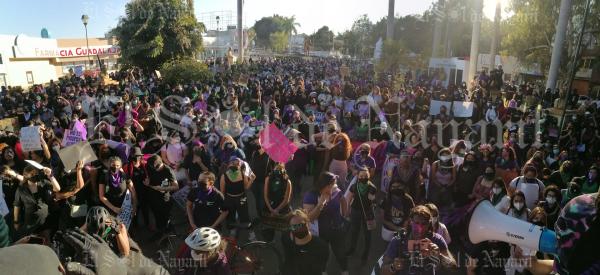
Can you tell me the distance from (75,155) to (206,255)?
3318 mm

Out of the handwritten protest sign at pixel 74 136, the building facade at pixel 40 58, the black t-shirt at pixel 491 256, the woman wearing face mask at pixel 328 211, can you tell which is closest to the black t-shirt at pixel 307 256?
the woman wearing face mask at pixel 328 211

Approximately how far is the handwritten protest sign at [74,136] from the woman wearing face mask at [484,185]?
7024 mm

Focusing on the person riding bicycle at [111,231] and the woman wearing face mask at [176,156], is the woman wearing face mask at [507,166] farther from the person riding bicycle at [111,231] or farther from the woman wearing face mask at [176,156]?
the person riding bicycle at [111,231]

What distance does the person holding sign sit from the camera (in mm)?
5336

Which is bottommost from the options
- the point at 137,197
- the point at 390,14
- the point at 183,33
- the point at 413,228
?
the point at 137,197

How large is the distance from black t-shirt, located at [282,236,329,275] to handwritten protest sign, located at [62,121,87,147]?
5.38 meters

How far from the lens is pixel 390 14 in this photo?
105 ft

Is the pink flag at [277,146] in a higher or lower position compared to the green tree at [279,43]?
lower

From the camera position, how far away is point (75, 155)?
18.9 ft

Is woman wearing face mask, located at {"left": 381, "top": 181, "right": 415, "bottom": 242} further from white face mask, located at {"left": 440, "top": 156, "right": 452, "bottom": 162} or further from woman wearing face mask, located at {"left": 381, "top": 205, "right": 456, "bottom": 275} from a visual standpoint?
woman wearing face mask, located at {"left": 381, "top": 205, "right": 456, "bottom": 275}

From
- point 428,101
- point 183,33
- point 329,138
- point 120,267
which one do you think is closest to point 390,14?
point 183,33

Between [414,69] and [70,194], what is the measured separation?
27.6m

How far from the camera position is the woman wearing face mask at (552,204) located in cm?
502

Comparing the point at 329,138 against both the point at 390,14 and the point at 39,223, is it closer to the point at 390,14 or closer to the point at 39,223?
the point at 39,223
